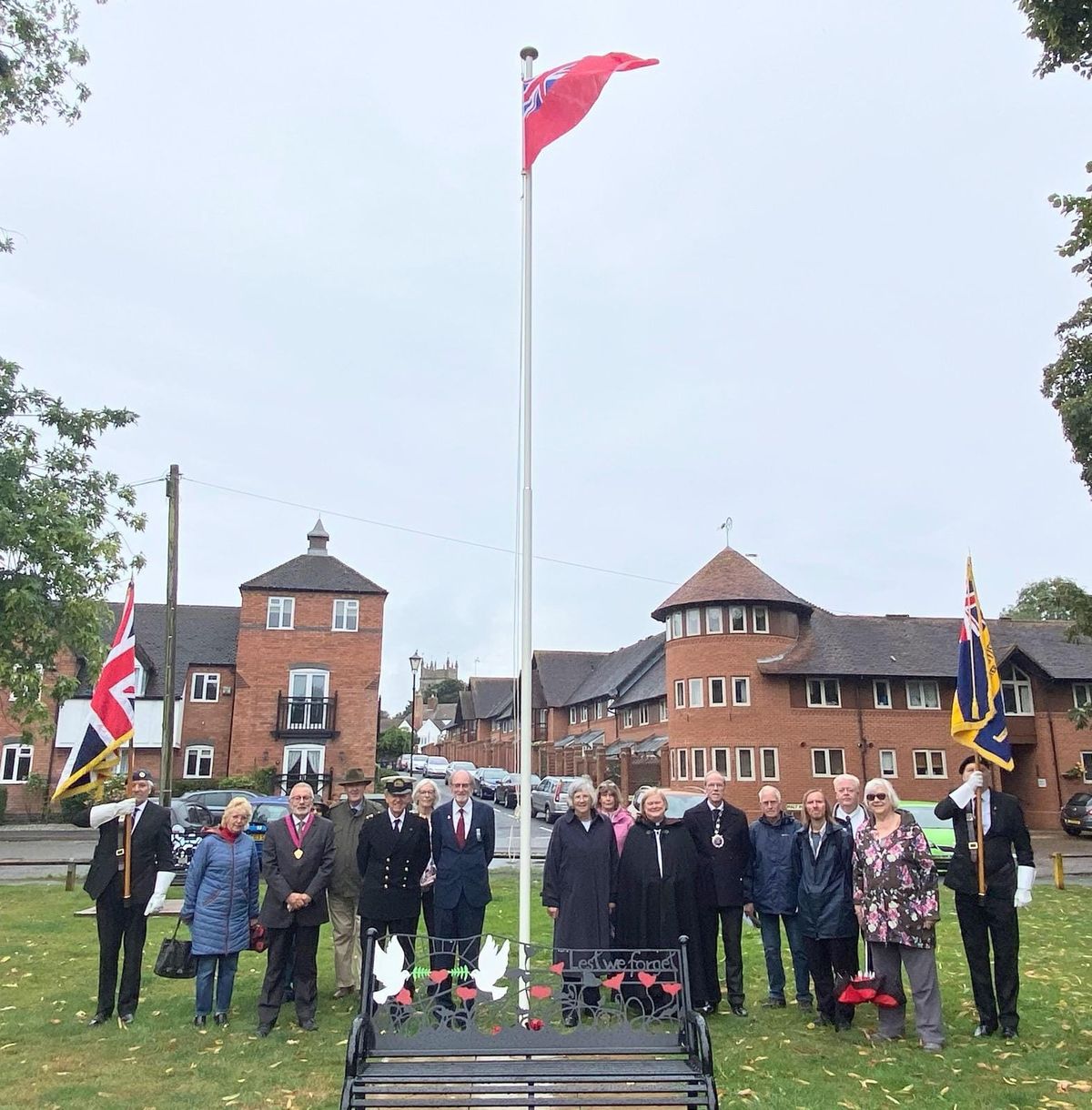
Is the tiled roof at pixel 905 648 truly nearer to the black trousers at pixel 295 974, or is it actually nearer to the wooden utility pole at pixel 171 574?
the wooden utility pole at pixel 171 574

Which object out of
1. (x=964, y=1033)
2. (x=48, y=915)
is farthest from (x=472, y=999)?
(x=48, y=915)

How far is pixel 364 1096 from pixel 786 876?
15.4 feet

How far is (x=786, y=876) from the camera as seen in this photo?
779 centimetres

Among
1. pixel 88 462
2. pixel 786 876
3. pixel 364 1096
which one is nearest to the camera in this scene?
pixel 364 1096

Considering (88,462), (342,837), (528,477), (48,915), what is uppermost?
(88,462)

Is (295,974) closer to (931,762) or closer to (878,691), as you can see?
(878,691)

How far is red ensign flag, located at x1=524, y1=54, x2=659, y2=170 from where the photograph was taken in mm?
8617

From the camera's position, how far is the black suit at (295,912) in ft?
24.0

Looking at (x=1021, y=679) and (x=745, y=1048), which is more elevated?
(x=1021, y=679)

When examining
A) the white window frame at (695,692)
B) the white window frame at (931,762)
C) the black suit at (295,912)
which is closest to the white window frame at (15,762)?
the white window frame at (695,692)

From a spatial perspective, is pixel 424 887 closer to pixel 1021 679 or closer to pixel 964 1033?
pixel 964 1033

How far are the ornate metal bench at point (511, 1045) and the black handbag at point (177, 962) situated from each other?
2994mm

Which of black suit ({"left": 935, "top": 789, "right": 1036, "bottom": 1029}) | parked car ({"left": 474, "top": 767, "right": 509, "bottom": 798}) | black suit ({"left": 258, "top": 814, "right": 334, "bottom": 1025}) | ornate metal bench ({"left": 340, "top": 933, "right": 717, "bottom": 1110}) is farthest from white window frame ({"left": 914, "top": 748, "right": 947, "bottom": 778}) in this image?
ornate metal bench ({"left": 340, "top": 933, "right": 717, "bottom": 1110})

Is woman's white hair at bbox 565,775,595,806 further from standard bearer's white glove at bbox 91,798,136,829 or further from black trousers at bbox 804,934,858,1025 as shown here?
A: standard bearer's white glove at bbox 91,798,136,829
